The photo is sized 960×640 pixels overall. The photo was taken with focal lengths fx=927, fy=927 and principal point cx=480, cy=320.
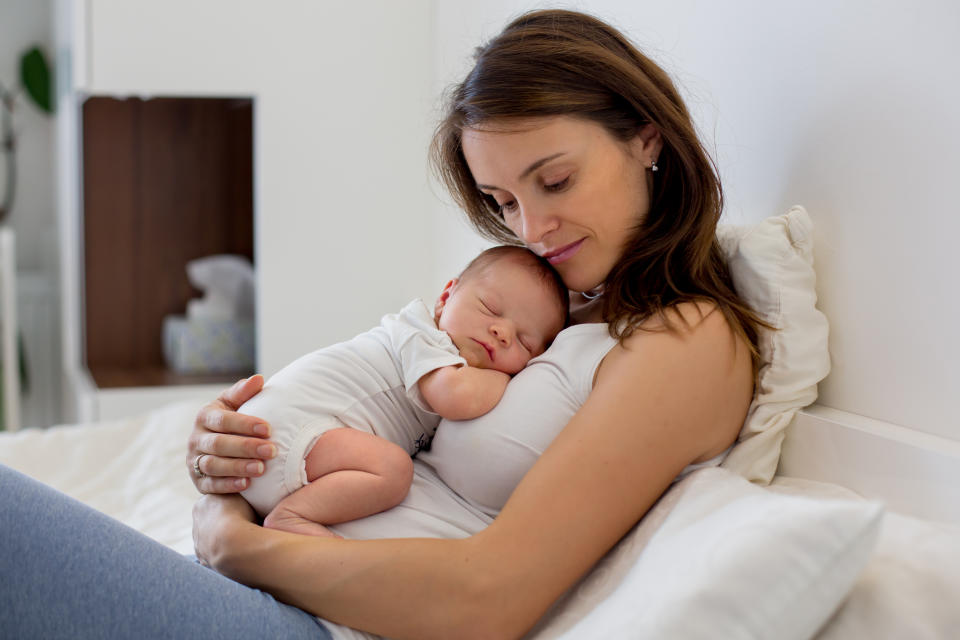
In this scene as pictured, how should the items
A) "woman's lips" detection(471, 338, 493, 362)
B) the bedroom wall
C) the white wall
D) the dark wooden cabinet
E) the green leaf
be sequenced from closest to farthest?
1. the bedroom wall
2. "woman's lips" detection(471, 338, 493, 362)
3. the white wall
4. the dark wooden cabinet
5. the green leaf

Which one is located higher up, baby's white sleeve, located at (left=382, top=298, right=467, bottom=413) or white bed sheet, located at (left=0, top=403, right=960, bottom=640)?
baby's white sleeve, located at (left=382, top=298, right=467, bottom=413)

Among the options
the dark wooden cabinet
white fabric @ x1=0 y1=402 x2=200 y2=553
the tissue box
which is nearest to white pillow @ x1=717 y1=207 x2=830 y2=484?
white fabric @ x1=0 y1=402 x2=200 y2=553

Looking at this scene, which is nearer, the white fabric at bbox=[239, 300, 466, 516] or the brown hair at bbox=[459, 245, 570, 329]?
the white fabric at bbox=[239, 300, 466, 516]

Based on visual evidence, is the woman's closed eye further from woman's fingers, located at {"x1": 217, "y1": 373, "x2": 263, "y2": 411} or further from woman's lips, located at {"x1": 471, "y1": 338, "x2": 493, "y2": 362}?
woman's fingers, located at {"x1": 217, "y1": 373, "x2": 263, "y2": 411}

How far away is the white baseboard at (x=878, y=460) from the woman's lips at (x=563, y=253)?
36cm

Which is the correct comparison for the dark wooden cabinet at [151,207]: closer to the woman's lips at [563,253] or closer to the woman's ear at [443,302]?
the woman's ear at [443,302]

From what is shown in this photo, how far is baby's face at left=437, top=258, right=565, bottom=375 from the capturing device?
124cm

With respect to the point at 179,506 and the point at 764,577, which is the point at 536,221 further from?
the point at 179,506

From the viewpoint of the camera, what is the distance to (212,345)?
10.4 feet

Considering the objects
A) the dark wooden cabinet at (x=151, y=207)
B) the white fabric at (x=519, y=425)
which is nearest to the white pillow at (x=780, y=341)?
the white fabric at (x=519, y=425)

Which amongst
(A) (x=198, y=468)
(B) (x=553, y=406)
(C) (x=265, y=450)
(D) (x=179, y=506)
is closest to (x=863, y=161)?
(B) (x=553, y=406)

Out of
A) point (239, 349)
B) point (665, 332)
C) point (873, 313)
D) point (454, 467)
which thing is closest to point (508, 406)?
point (454, 467)

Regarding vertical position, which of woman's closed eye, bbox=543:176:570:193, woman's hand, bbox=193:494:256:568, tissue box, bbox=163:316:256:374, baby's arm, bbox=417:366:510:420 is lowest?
tissue box, bbox=163:316:256:374

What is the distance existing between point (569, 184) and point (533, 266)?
0.14 meters
